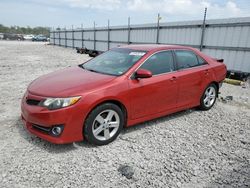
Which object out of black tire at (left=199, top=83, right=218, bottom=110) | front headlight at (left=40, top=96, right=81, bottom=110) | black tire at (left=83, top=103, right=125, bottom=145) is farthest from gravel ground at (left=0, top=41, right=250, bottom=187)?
front headlight at (left=40, top=96, right=81, bottom=110)

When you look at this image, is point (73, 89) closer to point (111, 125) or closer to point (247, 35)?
point (111, 125)

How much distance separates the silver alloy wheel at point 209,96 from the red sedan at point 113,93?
0.21 metres

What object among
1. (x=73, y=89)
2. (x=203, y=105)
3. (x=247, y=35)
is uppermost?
(x=247, y=35)

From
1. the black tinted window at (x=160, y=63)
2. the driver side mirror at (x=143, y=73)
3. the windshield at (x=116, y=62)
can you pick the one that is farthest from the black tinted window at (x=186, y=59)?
the driver side mirror at (x=143, y=73)

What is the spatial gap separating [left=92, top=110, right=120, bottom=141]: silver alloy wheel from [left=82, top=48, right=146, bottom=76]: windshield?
0.73 meters

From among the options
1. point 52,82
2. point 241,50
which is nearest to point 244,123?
point 52,82

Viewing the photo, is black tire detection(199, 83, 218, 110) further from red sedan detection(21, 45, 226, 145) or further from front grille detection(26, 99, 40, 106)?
front grille detection(26, 99, 40, 106)

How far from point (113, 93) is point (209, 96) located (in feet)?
9.60

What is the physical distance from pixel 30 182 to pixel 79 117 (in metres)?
1.03

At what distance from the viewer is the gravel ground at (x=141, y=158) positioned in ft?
8.95

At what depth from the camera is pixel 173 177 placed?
2822 mm

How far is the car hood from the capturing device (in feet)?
10.5

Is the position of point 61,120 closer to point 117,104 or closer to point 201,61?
point 117,104

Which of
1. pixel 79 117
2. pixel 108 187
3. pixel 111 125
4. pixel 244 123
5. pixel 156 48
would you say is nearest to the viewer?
pixel 108 187
